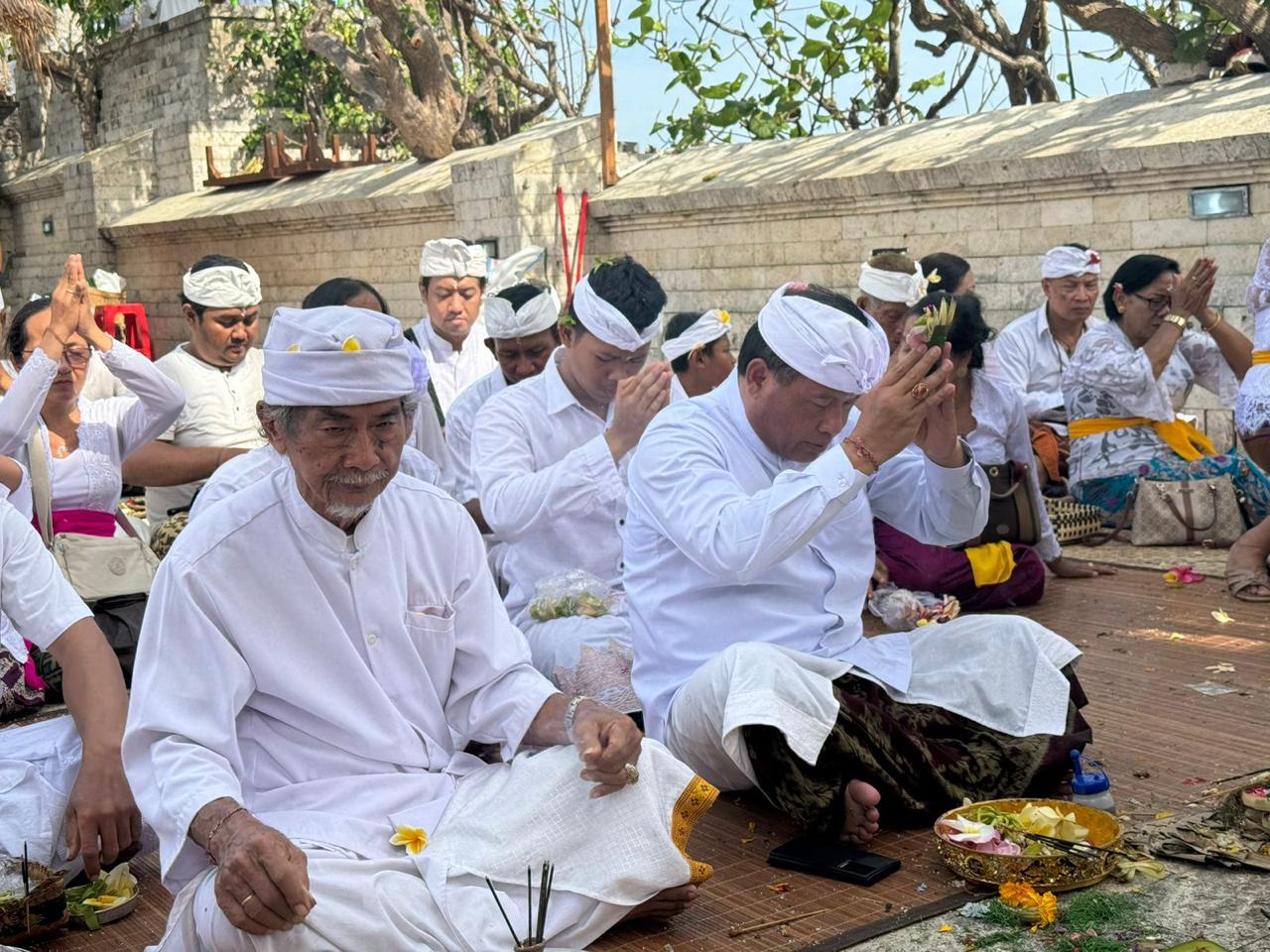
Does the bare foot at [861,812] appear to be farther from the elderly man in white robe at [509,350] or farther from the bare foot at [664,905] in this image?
the elderly man in white robe at [509,350]

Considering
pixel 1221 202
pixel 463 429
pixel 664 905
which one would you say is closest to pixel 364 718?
pixel 664 905

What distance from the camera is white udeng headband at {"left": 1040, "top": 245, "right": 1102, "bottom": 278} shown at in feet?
29.5

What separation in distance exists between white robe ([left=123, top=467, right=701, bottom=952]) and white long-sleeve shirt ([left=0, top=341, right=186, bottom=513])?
3.05 meters

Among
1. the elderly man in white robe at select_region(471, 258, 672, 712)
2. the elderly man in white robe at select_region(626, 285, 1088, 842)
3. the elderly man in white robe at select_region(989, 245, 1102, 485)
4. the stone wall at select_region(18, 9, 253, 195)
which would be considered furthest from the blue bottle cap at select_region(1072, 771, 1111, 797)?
the stone wall at select_region(18, 9, 253, 195)

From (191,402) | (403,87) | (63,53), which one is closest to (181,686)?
(191,402)

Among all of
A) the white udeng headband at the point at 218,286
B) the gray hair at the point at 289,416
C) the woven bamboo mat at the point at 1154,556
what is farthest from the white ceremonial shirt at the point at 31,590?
the woven bamboo mat at the point at 1154,556

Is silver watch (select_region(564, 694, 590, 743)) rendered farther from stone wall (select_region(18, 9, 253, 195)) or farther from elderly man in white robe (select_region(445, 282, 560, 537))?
stone wall (select_region(18, 9, 253, 195))

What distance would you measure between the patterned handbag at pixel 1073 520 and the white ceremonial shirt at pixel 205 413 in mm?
4478

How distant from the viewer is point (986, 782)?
4262mm

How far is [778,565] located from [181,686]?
177 cm

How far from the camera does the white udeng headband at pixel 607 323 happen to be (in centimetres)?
538

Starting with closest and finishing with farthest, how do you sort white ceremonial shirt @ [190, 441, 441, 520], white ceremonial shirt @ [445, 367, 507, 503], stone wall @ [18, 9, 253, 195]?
1. white ceremonial shirt @ [190, 441, 441, 520]
2. white ceremonial shirt @ [445, 367, 507, 503]
3. stone wall @ [18, 9, 253, 195]

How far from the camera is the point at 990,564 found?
7078mm

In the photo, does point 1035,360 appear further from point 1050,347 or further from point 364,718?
point 364,718
